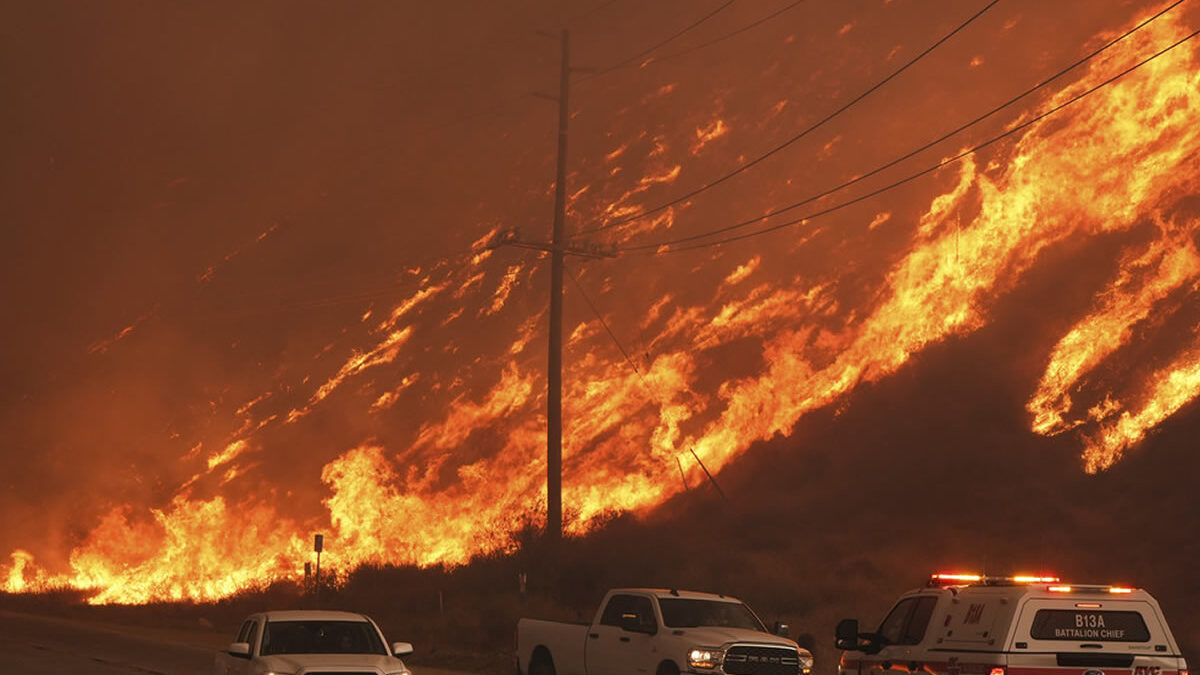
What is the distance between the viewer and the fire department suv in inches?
480

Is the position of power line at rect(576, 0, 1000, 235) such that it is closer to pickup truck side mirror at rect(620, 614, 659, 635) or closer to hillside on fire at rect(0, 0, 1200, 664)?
hillside on fire at rect(0, 0, 1200, 664)

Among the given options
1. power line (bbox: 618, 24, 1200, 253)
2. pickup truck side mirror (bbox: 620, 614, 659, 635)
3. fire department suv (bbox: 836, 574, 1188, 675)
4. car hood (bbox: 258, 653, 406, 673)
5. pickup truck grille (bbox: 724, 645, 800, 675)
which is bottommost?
fire department suv (bbox: 836, 574, 1188, 675)

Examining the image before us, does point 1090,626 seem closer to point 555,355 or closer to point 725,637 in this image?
point 725,637

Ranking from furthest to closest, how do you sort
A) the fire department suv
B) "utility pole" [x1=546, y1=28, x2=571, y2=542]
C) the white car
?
"utility pole" [x1=546, y1=28, x2=571, y2=542]
the white car
the fire department suv

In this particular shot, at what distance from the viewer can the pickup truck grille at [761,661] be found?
61.9ft

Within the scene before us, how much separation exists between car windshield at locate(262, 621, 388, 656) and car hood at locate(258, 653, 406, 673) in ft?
0.88

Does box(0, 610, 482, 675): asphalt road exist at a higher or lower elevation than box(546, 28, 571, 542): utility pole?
lower

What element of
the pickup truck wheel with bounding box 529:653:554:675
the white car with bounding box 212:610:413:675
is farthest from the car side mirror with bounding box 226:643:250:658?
the pickup truck wheel with bounding box 529:653:554:675

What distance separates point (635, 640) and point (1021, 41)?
2412 inches

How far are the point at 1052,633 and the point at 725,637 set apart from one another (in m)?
7.21

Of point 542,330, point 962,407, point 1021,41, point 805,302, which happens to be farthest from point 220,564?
point 1021,41

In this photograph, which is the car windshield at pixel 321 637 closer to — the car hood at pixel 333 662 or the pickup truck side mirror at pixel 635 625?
the car hood at pixel 333 662

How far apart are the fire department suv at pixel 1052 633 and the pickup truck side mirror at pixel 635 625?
6.75 m

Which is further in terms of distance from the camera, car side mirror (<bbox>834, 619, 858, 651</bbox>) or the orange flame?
the orange flame
